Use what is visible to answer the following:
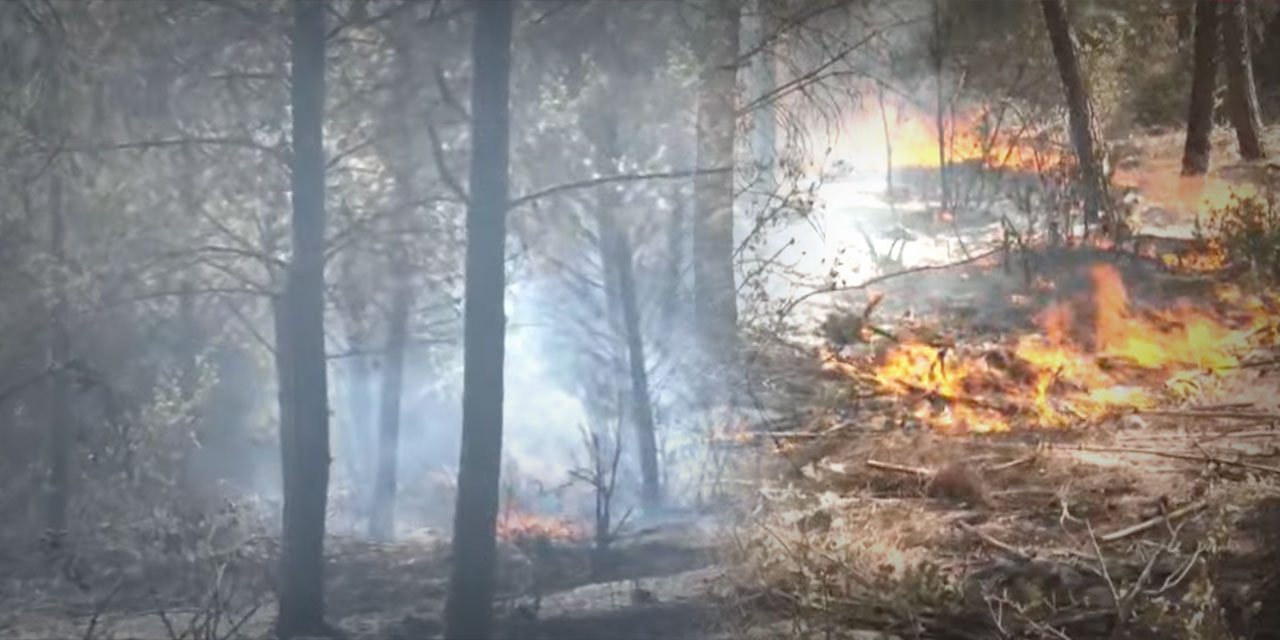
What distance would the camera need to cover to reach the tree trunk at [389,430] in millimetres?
2883

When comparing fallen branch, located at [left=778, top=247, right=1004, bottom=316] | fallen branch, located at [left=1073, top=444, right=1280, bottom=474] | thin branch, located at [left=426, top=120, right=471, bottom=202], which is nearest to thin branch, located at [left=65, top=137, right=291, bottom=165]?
thin branch, located at [left=426, top=120, right=471, bottom=202]

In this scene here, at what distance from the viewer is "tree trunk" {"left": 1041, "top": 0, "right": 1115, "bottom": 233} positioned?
10.4 feet

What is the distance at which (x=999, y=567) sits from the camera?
9.89ft

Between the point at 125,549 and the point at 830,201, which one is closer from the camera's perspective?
the point at 125,549

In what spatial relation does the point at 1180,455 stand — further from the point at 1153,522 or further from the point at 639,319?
the point at 639,319

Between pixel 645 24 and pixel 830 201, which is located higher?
pixel 645 24

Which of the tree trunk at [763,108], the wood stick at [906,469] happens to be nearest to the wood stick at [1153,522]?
the wood stick at [906,469]

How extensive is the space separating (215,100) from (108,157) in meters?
0.24

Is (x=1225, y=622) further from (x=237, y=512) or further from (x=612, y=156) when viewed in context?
(x=237, y=512)

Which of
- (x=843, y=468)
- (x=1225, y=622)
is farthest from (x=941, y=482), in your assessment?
(x=1225, y=622)

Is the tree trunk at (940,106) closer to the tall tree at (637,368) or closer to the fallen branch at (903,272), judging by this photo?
the fallen branch at (903,272)

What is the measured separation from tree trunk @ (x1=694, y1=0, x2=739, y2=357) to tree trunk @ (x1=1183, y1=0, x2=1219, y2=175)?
39.8 inches

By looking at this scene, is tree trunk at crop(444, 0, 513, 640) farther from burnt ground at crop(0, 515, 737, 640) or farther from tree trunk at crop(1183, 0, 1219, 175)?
tree trunk at crop(1183, 0, 1219, 175)

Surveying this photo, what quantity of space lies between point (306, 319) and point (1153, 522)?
1.79 meters
